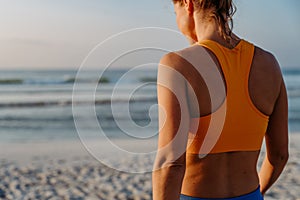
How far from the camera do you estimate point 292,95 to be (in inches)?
838

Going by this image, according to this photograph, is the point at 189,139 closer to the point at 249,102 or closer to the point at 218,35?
the point at 249,102

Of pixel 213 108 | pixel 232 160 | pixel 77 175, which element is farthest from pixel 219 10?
pixel 77 175

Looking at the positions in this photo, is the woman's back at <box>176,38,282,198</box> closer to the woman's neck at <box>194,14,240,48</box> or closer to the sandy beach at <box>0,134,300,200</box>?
the woman's neck at <box>194,14,240,48</box>

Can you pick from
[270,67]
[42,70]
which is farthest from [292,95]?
[42,70]

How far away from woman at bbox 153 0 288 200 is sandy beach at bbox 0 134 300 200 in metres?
2.92

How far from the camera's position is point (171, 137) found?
1359 mm

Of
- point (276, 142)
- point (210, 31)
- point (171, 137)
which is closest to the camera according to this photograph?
point (171, 137)

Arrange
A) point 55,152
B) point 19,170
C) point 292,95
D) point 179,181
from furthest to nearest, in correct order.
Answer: point 292,95
point 55,152
point 19,170
point 179,181

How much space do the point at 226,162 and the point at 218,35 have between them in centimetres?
44

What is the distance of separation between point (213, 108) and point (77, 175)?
5.30 meters

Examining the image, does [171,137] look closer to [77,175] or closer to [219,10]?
[219,10]

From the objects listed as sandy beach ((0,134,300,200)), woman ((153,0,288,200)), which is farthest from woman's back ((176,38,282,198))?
sandy beach ((0,134,300,200))

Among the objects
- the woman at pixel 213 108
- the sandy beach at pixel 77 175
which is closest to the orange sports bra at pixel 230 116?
the woman at pixel 213 108

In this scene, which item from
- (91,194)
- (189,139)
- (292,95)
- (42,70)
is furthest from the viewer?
(42,70)
